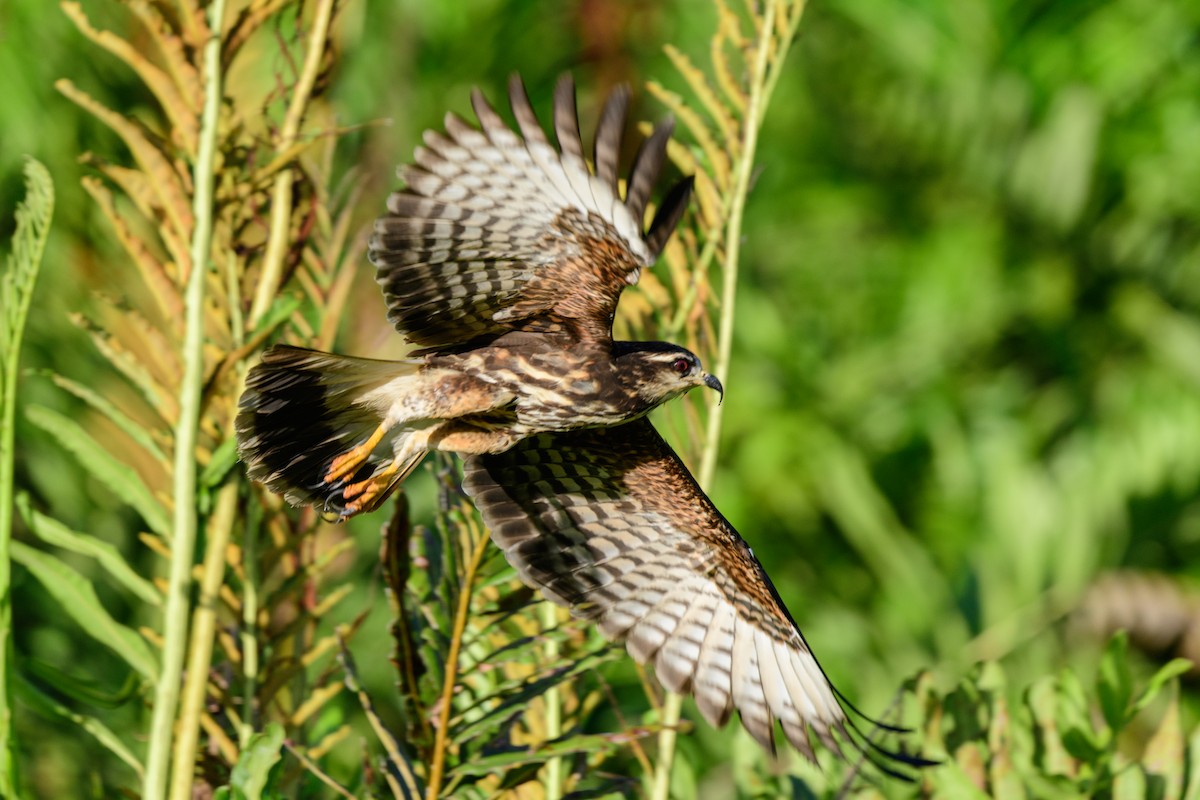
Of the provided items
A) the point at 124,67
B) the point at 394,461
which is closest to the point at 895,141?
the point at 124,67

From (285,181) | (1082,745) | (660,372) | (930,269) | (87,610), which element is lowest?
(1082,745)

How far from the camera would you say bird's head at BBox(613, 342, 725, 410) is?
2.69m

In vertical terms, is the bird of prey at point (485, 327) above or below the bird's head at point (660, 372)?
above

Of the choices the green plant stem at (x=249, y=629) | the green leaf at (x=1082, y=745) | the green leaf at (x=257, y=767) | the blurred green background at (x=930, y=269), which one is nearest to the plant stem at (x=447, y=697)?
the green leaf at (x=257, y=767)

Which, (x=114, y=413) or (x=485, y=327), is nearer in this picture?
(x=114, y=413)

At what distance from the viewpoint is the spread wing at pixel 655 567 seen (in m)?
2.72

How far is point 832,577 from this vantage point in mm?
5246

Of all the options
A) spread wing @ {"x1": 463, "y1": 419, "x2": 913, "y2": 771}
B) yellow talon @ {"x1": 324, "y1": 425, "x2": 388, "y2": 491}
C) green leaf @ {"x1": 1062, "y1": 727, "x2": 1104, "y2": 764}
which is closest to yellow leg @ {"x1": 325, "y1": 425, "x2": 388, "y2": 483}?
yellow talon @ {"x1": 324, "y1": 425, "x2": 388, "y2": 491}

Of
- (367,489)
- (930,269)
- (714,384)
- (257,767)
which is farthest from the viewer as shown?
(930,269)

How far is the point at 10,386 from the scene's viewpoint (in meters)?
2.00

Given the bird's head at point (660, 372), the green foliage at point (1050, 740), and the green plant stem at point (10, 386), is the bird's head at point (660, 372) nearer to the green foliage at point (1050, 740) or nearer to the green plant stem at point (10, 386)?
the green foliage at point (1050, 740)

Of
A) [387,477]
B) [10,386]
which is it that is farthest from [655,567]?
[10,386]

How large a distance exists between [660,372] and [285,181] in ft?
2.48

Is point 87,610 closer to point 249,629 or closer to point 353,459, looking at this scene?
point 249,629
